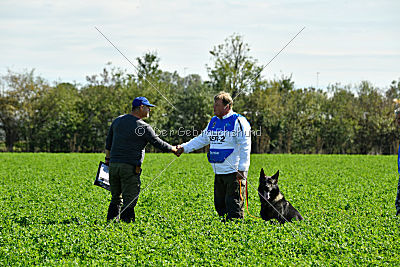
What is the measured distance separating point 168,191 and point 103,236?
6741 millimetres

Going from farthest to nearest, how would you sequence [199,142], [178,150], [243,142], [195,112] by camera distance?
1. [195,112]
2. [178,150]
3. [199,142]
4. [243,142]

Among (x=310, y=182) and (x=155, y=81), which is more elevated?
(x=155, y=81)

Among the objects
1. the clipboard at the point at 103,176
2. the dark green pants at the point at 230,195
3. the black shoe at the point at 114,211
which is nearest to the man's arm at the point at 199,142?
the dark green pants at the point at 230,195

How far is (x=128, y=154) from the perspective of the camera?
26.8 feet

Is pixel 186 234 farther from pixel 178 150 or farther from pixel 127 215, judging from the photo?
pixel 178 150

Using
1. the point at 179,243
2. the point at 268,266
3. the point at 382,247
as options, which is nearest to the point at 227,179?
the point at 179,243

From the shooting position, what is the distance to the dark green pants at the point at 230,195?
797 centimetres

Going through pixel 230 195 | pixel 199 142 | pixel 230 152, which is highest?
pixel 199 142

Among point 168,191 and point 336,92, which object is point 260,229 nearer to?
point 168,191

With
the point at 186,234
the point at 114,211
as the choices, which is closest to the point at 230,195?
the point at 186,234

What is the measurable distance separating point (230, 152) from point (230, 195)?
0.80 m

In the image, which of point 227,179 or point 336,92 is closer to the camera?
point 227,179

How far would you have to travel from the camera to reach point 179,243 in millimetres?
6766

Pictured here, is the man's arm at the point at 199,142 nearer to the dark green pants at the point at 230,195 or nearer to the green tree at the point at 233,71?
the dark green pants at the point at 230,195
